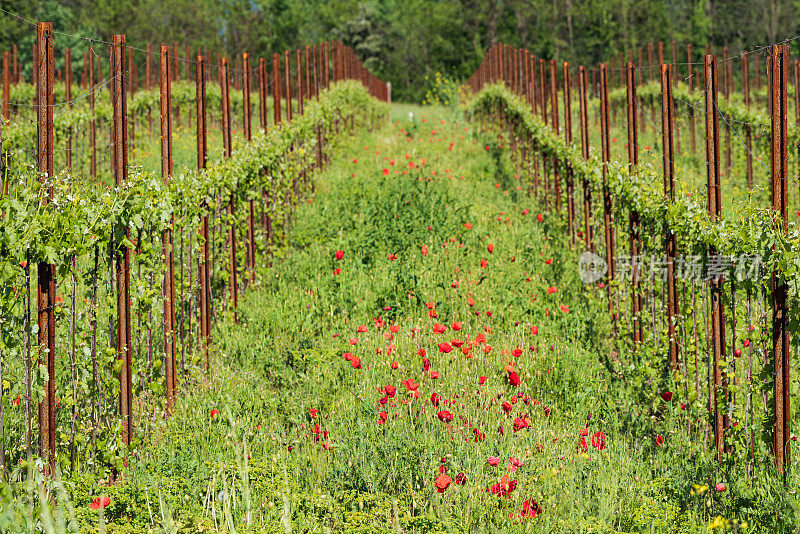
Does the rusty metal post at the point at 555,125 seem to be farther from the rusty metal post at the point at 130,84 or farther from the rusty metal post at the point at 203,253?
the rusty metal post at the point at 130,84

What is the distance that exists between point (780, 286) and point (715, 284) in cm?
51

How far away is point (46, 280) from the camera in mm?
3291

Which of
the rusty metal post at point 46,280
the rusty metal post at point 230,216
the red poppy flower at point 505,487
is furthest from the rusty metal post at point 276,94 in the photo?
the red poppy flower at point 505,487

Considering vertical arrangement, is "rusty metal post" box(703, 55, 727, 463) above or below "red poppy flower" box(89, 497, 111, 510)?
above

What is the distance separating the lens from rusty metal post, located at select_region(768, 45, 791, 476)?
11.1 ft

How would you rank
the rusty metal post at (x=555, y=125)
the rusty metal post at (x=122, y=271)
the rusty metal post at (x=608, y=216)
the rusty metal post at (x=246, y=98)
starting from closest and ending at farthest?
the rusty metal post at (x=122, y=271) < the rusty metal post at (x=608, y=216) < the rusty metal post at (x=246, y=98) < the rusty metal post at (x=555, y=125)

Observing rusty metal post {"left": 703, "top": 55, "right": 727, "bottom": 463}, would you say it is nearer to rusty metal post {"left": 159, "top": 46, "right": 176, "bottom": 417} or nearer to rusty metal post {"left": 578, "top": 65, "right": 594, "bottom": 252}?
rusty metal post {"left": 578, "top": 65, "right": 594, "bottom": 252}

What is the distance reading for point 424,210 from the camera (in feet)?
26.4

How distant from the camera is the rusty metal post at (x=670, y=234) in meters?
4.50

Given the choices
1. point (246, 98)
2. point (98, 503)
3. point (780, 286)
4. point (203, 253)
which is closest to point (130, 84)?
point (246, 98)

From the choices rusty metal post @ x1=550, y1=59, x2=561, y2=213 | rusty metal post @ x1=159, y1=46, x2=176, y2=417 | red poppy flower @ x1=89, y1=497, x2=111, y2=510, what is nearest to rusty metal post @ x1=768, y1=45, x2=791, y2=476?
red poppy flower @ x1=89, y1=497, x2=111, y2=510

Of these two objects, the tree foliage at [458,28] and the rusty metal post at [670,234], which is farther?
the tree foliage at [458,28]

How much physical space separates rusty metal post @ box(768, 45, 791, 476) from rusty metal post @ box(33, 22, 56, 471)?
333 cm

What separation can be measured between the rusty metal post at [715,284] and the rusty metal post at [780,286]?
17.1 inches
